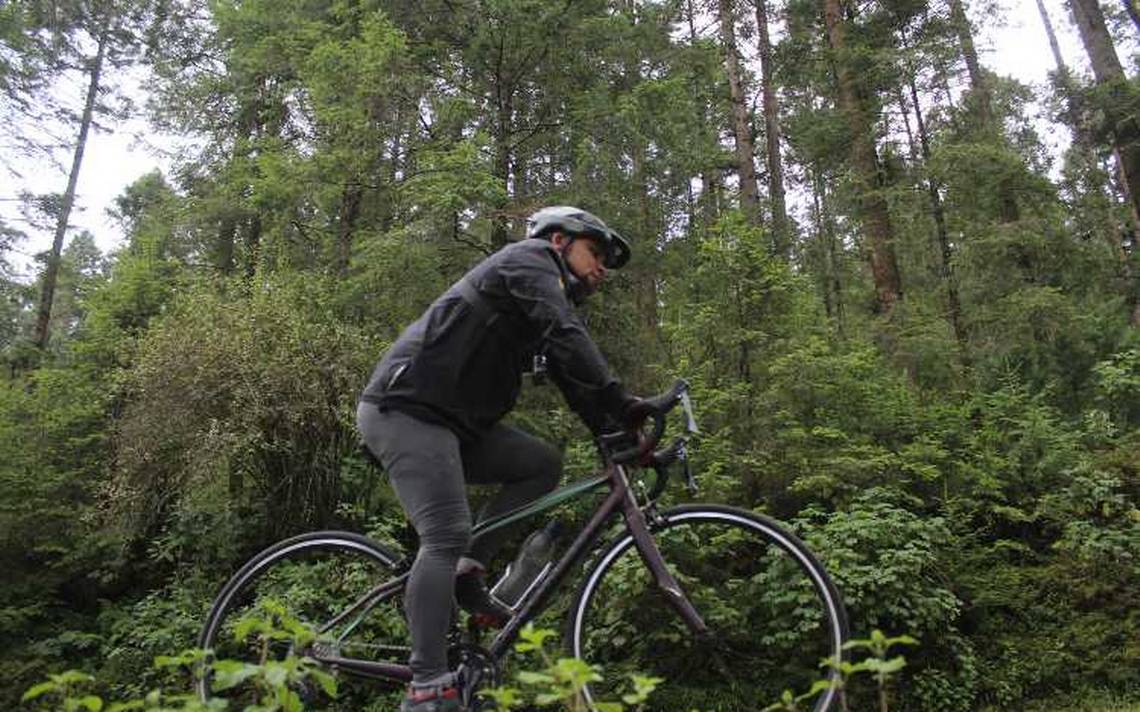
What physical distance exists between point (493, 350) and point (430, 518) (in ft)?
2.04

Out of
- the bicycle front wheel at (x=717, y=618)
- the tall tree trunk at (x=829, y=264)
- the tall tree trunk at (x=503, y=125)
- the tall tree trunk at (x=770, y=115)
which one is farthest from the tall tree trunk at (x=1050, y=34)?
the bicycle front wheel at (x=717, y=618)

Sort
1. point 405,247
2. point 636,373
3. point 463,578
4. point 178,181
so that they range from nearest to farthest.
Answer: point 463,578, point 405,247, point 636,373, point 178,181

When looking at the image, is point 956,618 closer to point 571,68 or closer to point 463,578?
point 463,578

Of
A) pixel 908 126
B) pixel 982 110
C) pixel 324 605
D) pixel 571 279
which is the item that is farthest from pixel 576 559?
pixel 908 126

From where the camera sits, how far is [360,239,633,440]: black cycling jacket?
A: 2646mm

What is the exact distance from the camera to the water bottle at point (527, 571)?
2963 millimetres

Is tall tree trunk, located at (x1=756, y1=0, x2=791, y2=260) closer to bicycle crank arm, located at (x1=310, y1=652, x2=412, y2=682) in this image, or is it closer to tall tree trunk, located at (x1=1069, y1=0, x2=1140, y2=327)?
tall tree trunk, located at (x1=1069, y1=0, x2=1140, y2=327)

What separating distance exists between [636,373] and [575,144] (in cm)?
278

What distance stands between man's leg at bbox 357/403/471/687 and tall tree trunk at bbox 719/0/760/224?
10.3 metres

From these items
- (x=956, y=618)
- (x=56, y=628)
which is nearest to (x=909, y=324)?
(x=956, y=618)

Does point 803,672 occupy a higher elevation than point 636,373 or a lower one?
lower

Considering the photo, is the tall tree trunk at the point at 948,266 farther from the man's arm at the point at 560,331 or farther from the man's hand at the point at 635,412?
the man's arm at the point at 560,331

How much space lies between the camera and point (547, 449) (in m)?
3.10

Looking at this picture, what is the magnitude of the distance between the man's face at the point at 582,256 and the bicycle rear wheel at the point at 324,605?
1329mm
